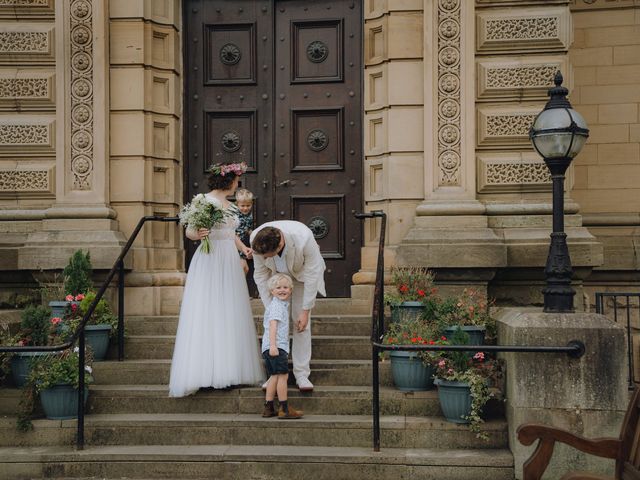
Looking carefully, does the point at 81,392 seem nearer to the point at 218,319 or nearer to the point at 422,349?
the point at 218,319

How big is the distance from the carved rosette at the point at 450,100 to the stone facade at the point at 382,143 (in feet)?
0.05

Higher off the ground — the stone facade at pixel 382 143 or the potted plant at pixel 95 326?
the stone facade at pixel 382 143

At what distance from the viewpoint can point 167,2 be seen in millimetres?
9828

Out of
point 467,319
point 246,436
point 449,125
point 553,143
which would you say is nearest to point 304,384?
point 246,436

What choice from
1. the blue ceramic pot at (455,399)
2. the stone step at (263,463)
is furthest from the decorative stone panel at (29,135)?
the blue ceramic pot at (455,399)

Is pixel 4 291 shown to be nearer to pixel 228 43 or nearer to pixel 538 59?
pixel 228 43

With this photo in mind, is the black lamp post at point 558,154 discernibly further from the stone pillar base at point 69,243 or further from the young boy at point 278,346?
the stone pillar base at point 69,243

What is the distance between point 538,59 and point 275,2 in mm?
3104

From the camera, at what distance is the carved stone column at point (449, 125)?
905 centimetres

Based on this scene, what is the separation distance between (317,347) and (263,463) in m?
1.82

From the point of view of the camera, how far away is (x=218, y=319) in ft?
25.8

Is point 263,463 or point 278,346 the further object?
point 278,346

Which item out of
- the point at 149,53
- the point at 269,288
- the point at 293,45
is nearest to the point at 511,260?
the point at 269,288

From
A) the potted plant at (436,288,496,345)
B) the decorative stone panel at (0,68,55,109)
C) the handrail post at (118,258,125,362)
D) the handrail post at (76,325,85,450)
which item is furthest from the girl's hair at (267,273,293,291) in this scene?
the decorative stone panel at (0,68,55,109)
